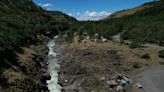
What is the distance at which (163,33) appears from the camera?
104938mm

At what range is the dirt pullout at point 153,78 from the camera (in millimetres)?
53150

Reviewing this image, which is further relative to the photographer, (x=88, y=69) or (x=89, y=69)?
(x=88, y=69)

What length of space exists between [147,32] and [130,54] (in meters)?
35.9

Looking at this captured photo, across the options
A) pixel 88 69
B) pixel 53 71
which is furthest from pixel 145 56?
pixel 53 71

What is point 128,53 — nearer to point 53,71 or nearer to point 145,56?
point 145,56

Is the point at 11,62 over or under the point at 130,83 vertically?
over

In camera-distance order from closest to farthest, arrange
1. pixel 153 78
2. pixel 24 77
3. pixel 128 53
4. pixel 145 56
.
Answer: pixel 24 77
pixel 153 78
pixel 145 56
pixel 128 53

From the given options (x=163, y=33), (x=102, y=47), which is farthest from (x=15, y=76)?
(x=163, y=33)

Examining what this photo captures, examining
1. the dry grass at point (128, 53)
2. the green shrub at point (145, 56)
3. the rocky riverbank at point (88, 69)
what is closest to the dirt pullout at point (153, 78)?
the dry grass at point (128, 53)

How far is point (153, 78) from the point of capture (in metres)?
59.0

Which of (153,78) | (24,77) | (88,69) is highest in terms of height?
(24,77)

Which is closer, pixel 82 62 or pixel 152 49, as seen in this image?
pixel 82 62

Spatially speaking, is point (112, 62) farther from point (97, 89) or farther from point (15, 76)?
point (15, 76)

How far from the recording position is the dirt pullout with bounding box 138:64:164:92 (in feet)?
174
